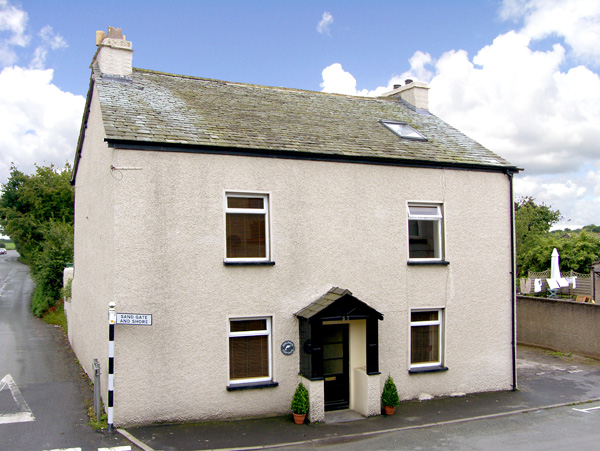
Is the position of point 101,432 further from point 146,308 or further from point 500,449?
point 500,449

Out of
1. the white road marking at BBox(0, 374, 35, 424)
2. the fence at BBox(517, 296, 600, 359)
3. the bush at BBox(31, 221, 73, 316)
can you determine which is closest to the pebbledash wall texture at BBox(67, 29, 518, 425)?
the white road marking at BBox(0, 374, 35, 424)

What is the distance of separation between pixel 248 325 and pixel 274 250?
1677mm

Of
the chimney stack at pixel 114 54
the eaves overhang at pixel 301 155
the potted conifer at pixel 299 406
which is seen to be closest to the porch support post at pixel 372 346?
the potted conifer at pixel 299 406

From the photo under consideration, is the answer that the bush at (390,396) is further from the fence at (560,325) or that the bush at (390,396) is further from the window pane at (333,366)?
the fence at (560,325)

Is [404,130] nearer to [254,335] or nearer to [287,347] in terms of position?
[287,347]

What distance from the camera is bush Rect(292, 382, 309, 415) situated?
10.6 metres

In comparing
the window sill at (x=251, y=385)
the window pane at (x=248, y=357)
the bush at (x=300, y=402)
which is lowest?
the bush at (x=300, y=402)

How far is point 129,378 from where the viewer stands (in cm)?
995

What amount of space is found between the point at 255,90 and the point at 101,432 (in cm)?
999

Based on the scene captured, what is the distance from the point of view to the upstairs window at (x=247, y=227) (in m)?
11.1

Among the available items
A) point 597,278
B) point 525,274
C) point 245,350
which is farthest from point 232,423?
point 525,274

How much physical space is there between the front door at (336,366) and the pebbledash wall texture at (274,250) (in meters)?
0.09

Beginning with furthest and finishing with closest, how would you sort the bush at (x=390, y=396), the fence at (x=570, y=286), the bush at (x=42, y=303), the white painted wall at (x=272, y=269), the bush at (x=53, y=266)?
the bush at (x=53, y=266) → the bush at (x=42, y=303) → the fence at (x=570, y=286) → the bush at (x=390, y=396) → the white painted wall at (x=272, y=269)

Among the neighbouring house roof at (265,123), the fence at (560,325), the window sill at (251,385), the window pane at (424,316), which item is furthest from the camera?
the fence at (560,325)
